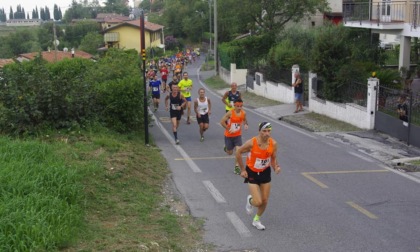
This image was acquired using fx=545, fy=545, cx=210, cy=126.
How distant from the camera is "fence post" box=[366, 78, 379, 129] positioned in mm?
17250

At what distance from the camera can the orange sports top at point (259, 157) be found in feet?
25.8

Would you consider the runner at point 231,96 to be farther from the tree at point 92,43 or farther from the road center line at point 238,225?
the tree at point 92,43

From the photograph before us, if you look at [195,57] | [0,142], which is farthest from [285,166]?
[195,57]

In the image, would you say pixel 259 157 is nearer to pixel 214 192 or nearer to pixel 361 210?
pixel 361 210

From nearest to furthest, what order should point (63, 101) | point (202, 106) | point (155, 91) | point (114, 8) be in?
point (63, 101)
point (202, 106)
point (155, 91)
point (114, 8)

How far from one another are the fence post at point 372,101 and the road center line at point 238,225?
9.95 metres

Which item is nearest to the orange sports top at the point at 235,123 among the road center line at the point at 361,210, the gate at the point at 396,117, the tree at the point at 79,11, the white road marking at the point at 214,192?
the white road marking at the point at 214,192

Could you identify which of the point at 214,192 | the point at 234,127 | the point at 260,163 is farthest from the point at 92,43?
the point at 260,163

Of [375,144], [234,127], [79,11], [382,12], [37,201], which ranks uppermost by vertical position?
[79,11]

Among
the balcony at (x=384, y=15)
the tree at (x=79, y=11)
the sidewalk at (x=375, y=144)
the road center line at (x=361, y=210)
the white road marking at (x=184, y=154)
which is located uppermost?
Answer: the tree at (x=79, y=11)

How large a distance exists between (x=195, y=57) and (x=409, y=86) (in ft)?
200

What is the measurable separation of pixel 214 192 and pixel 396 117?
815 cm

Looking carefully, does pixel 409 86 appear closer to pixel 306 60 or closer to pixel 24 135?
pixel 306 60

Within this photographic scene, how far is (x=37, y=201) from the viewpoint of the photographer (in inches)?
275
